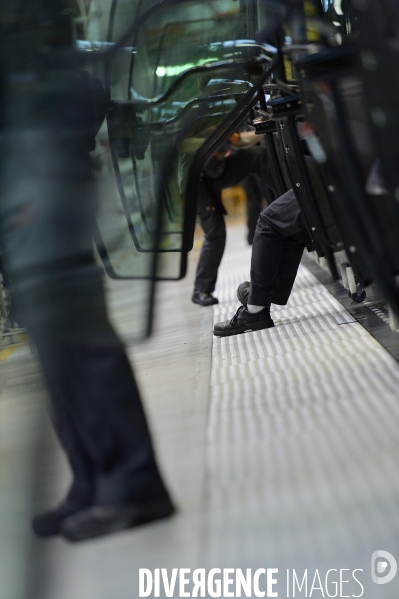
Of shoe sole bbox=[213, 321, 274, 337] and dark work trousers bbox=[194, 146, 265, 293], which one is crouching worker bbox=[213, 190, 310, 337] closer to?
shoe sole bbox=[213, 321, 274, 337]

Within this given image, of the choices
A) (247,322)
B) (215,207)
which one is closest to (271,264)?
(247,322)

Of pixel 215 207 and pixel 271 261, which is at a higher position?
pixel 271 261

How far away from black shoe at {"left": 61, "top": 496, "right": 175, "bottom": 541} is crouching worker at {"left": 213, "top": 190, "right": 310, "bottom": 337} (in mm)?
1867

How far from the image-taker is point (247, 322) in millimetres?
3566

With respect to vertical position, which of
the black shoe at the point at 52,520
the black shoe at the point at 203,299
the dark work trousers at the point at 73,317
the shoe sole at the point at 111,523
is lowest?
the black shoe at the point at 203,299

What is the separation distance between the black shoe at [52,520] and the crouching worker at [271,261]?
1898mm

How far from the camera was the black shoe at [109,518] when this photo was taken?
1475 mm

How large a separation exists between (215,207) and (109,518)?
380 cm

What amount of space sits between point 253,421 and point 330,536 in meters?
0.74

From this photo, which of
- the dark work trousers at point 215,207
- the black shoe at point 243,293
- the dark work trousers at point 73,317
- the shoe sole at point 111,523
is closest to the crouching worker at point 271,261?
the black shoe at point 243,293

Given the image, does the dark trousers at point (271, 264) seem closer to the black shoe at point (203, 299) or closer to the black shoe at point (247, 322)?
the black shoe at point (247, 322)

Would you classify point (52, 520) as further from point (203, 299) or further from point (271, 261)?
point (203, 299)

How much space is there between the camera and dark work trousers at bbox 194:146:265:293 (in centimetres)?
493

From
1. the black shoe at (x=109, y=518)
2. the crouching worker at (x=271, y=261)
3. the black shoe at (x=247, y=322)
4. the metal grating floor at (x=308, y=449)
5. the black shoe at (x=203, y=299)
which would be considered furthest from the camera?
the black shoe at (x=203, y=299)
